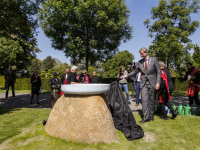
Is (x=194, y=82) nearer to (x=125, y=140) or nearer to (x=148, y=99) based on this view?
(x=148, y=99)

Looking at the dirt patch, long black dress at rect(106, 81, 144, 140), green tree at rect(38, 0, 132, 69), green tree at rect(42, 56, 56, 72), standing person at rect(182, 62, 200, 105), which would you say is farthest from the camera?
green tree at rect(42, 56, 56, 72)

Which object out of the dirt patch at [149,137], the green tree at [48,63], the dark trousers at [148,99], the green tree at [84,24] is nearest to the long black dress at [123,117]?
the dirt patch at [149,137]

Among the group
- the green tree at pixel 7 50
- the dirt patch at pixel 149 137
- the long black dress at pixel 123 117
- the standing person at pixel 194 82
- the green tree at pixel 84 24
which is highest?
the green tree at pixel 84 24

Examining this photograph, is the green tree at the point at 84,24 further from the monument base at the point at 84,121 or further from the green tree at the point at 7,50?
the monument base at the point at 84,121

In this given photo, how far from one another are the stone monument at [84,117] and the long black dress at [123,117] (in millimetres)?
418

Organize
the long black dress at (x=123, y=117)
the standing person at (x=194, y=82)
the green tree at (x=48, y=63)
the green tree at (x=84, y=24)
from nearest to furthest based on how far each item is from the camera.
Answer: the long black dress at (x=123, y=117), the standing person at (x=194, y=82), the green tree at (x=84, y=24), the green tree at (x=48, y=63)

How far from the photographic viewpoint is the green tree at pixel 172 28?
18.9 m

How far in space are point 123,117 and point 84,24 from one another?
16270 millimetres

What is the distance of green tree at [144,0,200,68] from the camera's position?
18930mm

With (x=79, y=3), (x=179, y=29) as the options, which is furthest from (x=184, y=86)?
(x=79, y=3)

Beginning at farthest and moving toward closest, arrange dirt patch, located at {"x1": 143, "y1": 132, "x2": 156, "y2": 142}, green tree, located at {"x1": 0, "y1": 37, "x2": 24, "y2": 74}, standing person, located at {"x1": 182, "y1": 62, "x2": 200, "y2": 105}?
1. green tree, located at {"x1": 0, "y1": 37, "x2": 24, "y2": 74}
2. standing person, located at {"x1": 182, "y1": 62, "x2": 200, "y2": 105}
3. dirt patch, located at {"x1": 143, "y1": 132, "x2": 156, "y2": 142}

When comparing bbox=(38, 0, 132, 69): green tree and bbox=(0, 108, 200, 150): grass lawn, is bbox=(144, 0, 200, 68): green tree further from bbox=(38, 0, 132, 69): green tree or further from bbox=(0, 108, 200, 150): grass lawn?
bbox=(0, 108, 200, 150): grass lawn

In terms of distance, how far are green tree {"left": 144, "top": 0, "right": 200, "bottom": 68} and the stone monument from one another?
17.3m

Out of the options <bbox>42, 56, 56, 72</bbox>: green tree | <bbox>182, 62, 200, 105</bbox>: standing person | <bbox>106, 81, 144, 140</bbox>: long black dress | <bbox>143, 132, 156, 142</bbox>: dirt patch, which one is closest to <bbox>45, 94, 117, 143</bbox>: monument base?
<bbox>106, 81, 144, 140</bbox>: long black dress
